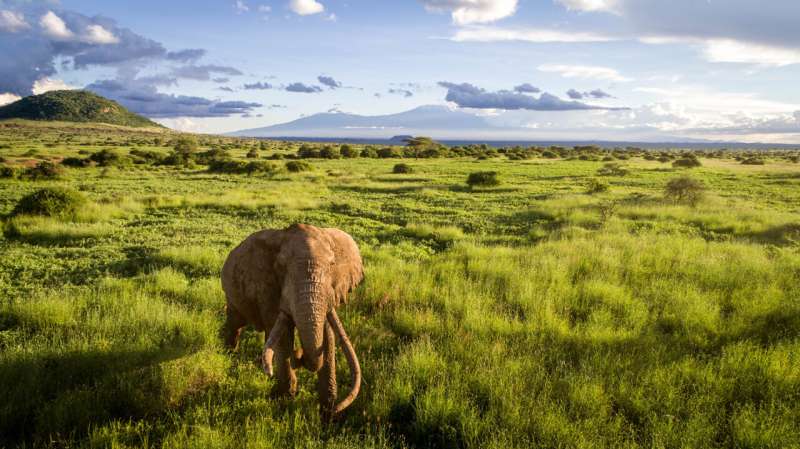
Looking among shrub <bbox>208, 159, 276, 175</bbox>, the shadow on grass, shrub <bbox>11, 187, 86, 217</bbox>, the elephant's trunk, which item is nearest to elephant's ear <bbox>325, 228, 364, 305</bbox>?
the elephant's trunk

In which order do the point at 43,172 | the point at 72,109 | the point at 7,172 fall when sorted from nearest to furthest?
1. the point at 7,172
2. the point at 43,172
3. the point at 72,109

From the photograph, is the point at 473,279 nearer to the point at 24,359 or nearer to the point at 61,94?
the point at 24,359

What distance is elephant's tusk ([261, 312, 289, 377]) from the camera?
10.8 feet

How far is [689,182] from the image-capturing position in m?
21.3

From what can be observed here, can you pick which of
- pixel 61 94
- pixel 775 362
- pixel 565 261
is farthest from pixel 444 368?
pixel 61 94

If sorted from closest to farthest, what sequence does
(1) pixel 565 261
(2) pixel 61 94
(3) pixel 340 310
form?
(3) pixel 340 310 < (1) pixel 565 261 < (2) pixel 61 94

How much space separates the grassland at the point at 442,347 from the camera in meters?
3.96

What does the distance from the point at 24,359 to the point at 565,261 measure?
9604 millimetres

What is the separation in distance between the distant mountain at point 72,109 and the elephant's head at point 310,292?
198 meters

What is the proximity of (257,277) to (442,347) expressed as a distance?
266 cm

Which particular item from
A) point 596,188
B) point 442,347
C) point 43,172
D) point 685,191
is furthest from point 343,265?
point 43,172

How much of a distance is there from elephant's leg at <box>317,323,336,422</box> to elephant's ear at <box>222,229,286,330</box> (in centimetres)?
61

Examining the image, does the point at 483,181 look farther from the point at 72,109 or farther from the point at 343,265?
the point at 72,109

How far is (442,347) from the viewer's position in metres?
5.50
